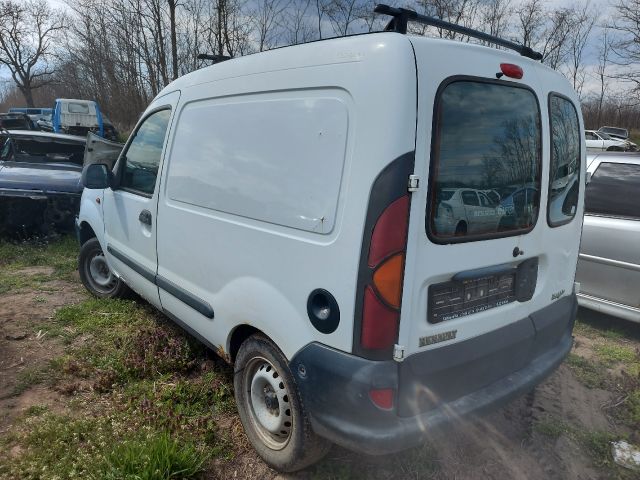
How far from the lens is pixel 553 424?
2.94 metres

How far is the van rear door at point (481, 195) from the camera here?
1871mm

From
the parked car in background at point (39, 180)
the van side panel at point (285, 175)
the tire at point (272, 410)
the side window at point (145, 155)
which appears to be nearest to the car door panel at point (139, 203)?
the side window at point (145, 155)

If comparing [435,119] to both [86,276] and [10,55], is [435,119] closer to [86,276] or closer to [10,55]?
[86,276]

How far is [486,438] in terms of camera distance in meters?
2.78

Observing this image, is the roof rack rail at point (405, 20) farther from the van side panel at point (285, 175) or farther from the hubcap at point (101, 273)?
the hubcap at point (101, 273)

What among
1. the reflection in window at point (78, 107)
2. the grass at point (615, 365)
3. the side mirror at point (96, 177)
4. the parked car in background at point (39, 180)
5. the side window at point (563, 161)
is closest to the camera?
the side window at point (563, 161)

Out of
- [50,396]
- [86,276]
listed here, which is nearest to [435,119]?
[50,396]

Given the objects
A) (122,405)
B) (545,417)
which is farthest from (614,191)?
(122,405)

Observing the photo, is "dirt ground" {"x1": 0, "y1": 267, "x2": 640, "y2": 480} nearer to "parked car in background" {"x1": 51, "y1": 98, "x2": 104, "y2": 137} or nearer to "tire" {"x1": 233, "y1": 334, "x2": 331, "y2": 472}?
"tire" {"x1": 233, "y1": 334, "x2": 331, "y2": 472}

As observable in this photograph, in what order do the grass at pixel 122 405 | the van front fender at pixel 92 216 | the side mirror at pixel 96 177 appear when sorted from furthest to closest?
the van front fender at pixel 92 216 < the side mirror at pixel 96 177 < the grass at pixel 122 405

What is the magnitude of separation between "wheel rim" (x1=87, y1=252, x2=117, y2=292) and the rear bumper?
325cm

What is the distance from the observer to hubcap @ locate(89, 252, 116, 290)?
4688 mm

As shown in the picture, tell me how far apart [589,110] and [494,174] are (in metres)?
38.3

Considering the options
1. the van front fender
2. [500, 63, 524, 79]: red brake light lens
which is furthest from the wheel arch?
the van front fender
